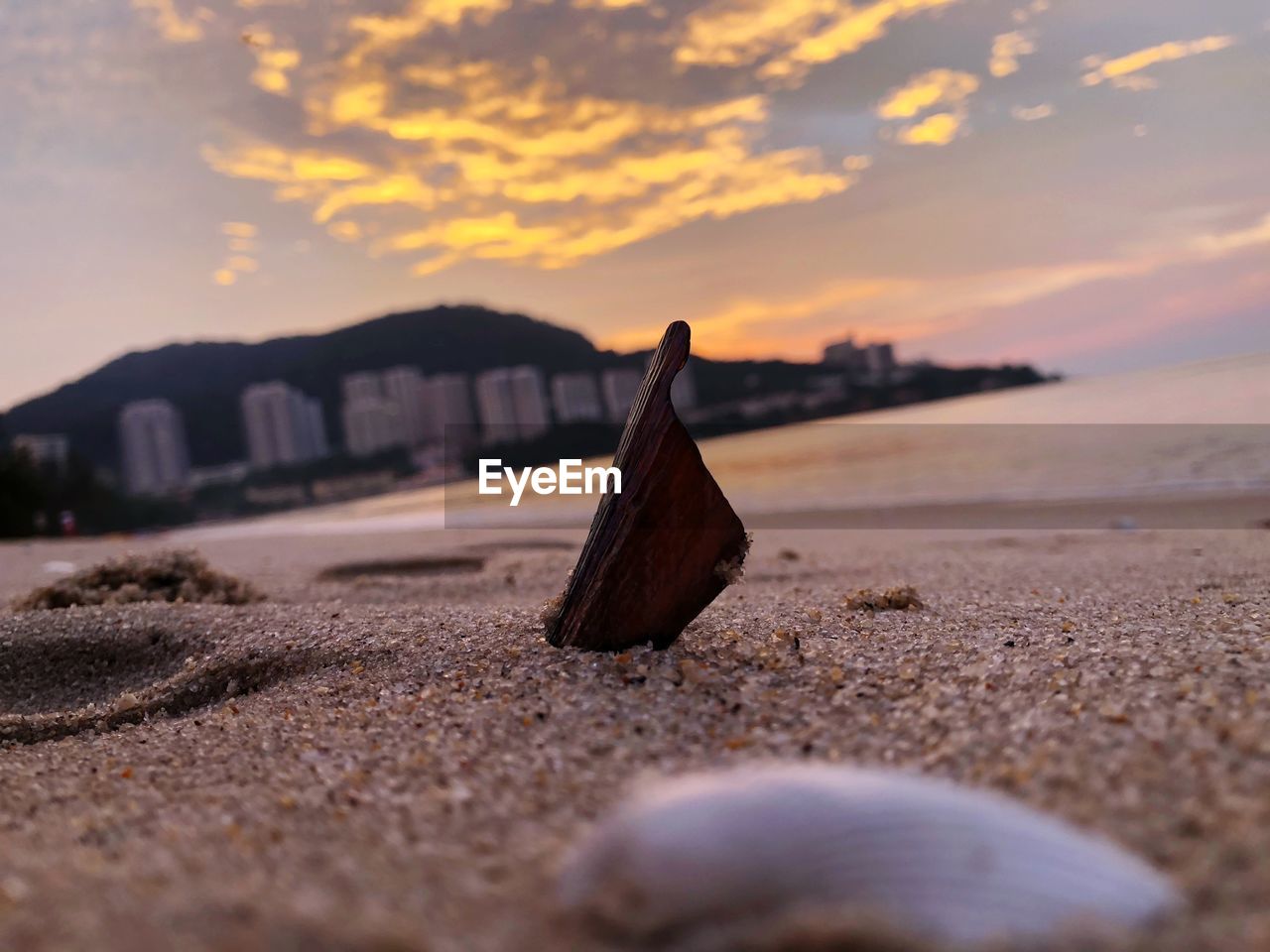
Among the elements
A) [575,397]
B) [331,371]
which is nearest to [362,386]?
[331,371]

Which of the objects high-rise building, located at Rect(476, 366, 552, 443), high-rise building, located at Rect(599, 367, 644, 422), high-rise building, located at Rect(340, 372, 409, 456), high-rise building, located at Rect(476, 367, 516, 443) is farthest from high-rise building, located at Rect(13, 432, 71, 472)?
high-rise building, located at Rect(599, 367, 644, 422)

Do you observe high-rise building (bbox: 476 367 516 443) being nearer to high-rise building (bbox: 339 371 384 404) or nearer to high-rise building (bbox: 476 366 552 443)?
high-rise building (bbox: 476 366 552 443)

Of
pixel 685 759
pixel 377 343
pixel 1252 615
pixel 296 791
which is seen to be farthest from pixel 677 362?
pixel 377 343

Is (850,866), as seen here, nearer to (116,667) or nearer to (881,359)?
(116,667)

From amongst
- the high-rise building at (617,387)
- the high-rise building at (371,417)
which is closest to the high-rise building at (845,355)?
the high-rise building at (617,387)

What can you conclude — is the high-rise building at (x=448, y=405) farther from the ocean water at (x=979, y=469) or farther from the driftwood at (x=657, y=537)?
the driftwood at (x=657, y=537)

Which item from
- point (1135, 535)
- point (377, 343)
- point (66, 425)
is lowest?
point (1135, 535)

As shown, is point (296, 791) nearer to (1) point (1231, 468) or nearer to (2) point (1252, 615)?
(2) point (1252, 615)
